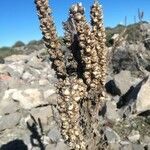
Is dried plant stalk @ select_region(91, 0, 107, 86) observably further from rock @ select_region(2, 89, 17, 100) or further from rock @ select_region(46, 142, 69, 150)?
rock @ select_region(2, 89, 17, 100)

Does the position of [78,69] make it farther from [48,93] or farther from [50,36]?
[48,93]

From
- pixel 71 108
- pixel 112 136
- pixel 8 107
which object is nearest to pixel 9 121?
pixel 8 107

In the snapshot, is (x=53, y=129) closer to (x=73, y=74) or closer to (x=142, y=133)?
(x=142, y=133)

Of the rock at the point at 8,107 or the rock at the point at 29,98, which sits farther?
the rock at the point at 29,98

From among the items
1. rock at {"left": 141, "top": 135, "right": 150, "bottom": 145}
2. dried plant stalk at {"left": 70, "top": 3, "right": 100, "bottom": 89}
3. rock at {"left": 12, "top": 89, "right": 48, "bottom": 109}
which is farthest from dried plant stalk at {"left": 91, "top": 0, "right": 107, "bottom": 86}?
rock at {"left": 12, "top": 89, "right": 48, "bottom": 109}

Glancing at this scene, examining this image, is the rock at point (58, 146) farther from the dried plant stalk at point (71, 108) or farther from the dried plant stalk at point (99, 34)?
the dried plant stalk at point (99, 34)

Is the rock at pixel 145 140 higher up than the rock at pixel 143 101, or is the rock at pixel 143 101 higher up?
the rock at pixel 143 101

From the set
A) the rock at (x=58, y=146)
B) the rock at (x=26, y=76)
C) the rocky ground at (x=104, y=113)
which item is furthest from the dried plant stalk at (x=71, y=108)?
the rock at (x=26, y=76)
